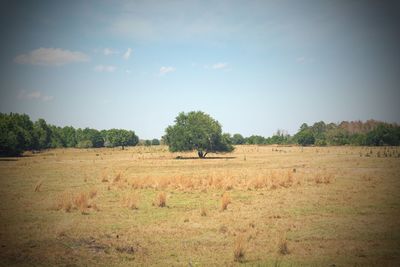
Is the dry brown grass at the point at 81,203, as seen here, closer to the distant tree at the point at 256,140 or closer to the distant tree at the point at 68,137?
the distant tree at the point at 68,137

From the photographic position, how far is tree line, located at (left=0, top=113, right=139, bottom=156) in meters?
63.4

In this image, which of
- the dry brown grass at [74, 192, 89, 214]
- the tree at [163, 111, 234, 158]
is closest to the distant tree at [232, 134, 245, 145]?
the tree at [163, 111, 234, 158]

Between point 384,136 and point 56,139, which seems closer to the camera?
point 384,136

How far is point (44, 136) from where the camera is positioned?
9869 cm

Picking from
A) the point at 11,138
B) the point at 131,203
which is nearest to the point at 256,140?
the point at 11,138

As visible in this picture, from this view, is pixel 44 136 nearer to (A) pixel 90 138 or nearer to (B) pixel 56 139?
(B) pixel 56 139

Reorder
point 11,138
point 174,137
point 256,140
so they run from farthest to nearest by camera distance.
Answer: point 256,140 < point 174,137 < point 11,138

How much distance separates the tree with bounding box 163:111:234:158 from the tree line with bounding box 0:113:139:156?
32.4 meters

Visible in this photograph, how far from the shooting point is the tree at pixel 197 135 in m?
62.3

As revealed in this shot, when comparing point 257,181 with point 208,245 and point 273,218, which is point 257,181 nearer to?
point 273,218

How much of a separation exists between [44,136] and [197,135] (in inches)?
2443

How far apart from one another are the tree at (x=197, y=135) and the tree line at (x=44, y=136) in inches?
1274

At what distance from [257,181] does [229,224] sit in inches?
439

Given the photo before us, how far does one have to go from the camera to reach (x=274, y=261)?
9.45 m
